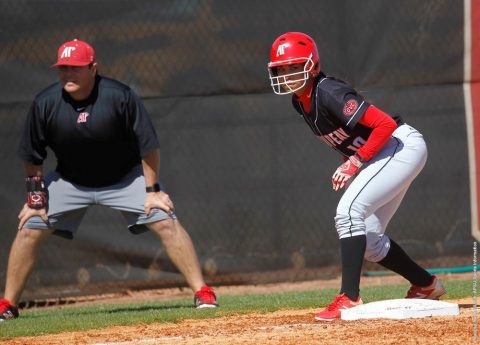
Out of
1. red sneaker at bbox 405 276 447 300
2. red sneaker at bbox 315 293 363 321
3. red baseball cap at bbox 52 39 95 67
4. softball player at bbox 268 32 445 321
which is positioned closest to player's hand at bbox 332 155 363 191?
softball player at bbox 268 32 445 321

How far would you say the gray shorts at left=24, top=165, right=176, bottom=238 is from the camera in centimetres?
729

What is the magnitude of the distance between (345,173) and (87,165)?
7.01 feet

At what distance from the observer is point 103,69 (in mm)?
9016

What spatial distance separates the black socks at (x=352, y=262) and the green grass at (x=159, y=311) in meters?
0.95

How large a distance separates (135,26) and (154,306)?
2621 millimetres

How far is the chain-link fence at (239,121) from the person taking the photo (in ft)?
29.5

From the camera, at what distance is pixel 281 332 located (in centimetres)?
555

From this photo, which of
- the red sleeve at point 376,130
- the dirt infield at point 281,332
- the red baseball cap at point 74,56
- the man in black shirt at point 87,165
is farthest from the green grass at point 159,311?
the red baseball cap at point 74,56

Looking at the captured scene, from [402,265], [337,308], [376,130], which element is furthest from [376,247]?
[376,130]

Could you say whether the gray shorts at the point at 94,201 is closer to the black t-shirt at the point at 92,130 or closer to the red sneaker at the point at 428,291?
the black t-shirt at the point at 92,130

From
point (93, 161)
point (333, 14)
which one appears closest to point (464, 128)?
point (333, 14)

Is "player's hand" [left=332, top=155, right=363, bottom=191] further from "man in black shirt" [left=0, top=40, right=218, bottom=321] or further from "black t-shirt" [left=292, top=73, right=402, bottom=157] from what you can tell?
"man in black shirt" [left=0, top=40, right=218, bottom=321]

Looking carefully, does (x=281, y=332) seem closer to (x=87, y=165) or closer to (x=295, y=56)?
(x=295, y=56)

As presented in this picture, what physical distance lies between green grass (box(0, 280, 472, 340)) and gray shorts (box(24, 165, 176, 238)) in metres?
0.64
